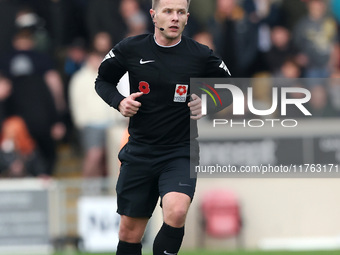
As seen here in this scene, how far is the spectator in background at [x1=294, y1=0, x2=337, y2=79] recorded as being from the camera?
1498 centimetres

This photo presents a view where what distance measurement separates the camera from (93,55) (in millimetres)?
13945

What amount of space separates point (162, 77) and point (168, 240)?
1245mm

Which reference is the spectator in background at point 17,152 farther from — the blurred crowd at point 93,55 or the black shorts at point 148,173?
the black shorts at point 148,173

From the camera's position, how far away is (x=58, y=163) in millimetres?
14922

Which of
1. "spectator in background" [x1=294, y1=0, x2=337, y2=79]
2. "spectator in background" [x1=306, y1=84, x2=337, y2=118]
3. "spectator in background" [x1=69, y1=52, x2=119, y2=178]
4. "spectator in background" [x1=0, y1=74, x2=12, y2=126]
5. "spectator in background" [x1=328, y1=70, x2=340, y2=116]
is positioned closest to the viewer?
"spectator in background" [x1=306, y1=84, x2=337, y2=118]

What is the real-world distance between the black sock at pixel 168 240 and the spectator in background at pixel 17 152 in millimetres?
6066

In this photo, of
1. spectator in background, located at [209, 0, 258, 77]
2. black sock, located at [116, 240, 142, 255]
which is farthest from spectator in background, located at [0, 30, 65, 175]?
black sock, located at [116, 240, 142, 255]

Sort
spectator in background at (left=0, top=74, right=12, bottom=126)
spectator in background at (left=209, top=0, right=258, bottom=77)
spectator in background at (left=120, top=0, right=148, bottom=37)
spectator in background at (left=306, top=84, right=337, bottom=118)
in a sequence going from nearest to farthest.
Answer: spectator in background at (left=306, top=84, right=337, bottom=118) < spectator in background at (left=0, top=74, right=12, bottom=126) < spectator in background at (left=120, top=0, right=148, bottom=37) < spectator in background at (left=209, top=0, right=258, bottom=77)

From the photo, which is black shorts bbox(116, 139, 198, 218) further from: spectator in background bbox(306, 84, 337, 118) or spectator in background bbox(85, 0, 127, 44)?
spectator in background bbox(85, 0, 127, 44)

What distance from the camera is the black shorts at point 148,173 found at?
311 inches

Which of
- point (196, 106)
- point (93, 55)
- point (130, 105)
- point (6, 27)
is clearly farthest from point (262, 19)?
point (130, 105)

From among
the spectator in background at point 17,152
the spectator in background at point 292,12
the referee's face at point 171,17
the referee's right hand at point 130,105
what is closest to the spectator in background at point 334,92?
the spectator in background at point 292,12

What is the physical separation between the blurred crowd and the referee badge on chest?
548 centimetres

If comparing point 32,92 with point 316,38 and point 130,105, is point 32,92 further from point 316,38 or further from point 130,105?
point 130,105
